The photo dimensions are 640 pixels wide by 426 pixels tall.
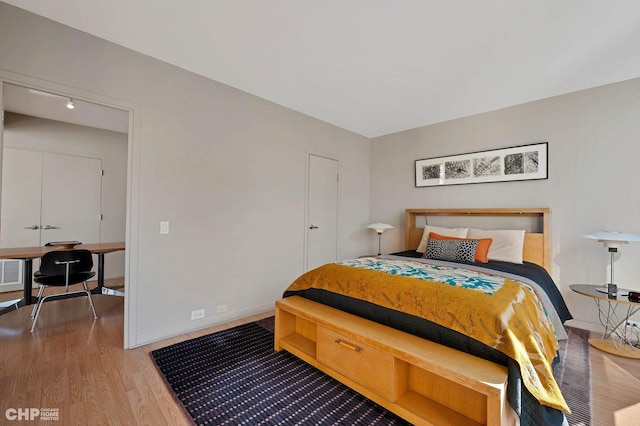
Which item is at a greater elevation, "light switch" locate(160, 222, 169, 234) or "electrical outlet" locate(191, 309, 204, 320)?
"light switch" locate(160, 222, 169, 234)

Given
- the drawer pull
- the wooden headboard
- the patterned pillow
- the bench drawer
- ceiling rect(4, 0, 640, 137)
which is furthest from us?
the wooden headboard

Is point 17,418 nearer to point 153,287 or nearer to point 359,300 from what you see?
point 153,287

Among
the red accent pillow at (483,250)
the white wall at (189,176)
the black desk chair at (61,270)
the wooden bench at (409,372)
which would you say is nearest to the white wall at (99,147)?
the black desk chair at (61,270)

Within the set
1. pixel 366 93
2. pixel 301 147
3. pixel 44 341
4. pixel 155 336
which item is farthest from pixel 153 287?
pixel 366 93

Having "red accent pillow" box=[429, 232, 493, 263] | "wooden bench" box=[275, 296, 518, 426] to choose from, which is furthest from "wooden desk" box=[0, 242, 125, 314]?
"red accent pillow" box=[429, 232, 493, 263]

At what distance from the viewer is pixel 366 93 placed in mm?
3039

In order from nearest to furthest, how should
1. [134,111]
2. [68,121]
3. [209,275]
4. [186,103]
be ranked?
Answer: [134,111], [186,103], [209,275], [68,121]

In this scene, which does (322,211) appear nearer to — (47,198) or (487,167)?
(487,167)

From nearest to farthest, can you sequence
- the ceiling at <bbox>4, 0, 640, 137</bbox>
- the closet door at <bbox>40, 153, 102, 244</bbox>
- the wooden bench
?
the wooden bench < the ceiling at <bbox>4, 0, 640, 137</bbox> < the closet door at <bbox>40, 153, 102, 244</bbox>

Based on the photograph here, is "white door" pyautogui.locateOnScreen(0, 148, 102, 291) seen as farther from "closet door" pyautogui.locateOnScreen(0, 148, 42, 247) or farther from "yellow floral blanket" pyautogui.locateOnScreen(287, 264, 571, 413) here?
"yellow floral blanket" pyautogui.locateOnScreen(287, 264, 571, 413)

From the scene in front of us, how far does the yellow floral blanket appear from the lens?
1.28 meters

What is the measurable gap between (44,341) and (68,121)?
3173 mm

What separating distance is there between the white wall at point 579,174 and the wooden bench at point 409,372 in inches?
93.8

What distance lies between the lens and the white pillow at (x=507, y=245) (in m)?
2.86
